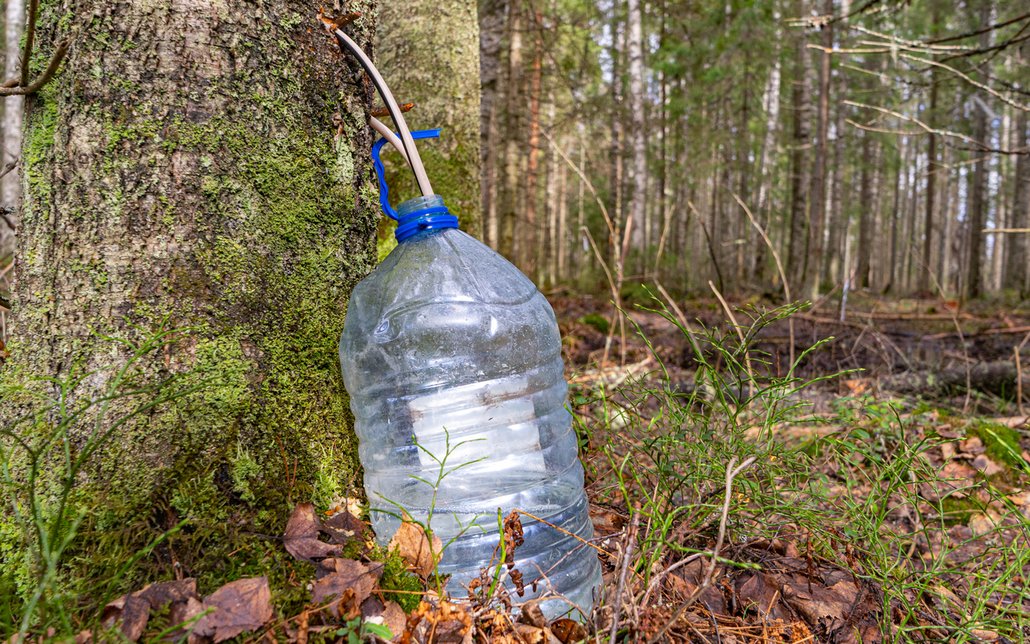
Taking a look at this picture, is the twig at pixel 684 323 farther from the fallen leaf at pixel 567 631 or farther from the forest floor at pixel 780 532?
the fallen leaf at pixel 567 631

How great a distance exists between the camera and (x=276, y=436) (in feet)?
4.76

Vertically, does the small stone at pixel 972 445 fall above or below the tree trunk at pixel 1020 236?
below

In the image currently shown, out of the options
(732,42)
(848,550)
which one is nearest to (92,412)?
(848,550)

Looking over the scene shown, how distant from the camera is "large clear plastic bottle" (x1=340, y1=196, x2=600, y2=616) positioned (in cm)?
156

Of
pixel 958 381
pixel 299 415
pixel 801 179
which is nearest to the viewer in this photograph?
pixel 299 415

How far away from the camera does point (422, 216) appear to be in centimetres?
158

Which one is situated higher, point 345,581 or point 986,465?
point 345,581

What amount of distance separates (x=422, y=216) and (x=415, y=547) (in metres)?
0.81

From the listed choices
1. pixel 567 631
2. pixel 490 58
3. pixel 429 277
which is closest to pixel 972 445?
pixel 567 631

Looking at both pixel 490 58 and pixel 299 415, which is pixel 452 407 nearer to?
pixel 299 415

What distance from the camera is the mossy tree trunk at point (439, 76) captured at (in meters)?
3.36

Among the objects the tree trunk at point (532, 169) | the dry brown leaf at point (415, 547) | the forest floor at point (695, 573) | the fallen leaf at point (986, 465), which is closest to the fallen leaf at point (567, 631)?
the forest floor at point (695, 573)

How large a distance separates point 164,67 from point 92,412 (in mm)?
760

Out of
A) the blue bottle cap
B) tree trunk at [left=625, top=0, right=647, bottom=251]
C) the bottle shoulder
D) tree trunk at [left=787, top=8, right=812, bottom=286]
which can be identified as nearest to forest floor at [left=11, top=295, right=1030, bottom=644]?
the bottle shoulder
